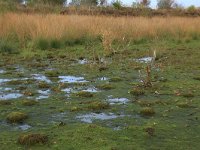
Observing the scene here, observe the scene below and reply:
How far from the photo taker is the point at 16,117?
654 centimetres

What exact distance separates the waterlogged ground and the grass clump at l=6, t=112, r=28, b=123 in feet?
0.16

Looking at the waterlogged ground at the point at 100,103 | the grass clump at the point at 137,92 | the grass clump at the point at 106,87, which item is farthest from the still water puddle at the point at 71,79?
the grass clump at the point at 137,92

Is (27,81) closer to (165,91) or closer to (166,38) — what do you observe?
(165,91)

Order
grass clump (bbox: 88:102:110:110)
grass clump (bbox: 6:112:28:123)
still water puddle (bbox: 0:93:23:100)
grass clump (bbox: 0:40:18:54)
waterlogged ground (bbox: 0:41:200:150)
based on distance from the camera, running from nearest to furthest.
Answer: waterlogged ground (bbox: 0:41:200:150)
grass clump (bbox: 6:112:28:123)
grass clump (bbox: 88:102:110:110)
still water puddle (bbox: 0:93:23:100)
grass clump (bbox: 0:40:18:54)

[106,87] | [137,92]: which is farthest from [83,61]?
[137,92]

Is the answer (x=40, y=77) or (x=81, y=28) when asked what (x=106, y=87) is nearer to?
(x=40, y=77)

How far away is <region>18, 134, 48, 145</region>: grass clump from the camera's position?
545cm

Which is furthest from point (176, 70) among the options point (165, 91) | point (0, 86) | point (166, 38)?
point (166, 38)

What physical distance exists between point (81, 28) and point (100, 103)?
11.5 m

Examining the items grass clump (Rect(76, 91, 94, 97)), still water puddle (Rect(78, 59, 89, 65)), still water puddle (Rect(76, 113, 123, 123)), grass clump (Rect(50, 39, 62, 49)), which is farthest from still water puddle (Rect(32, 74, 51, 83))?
grass clump (Rect(50, 39, 62, 49))

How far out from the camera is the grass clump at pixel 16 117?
6500 millimetres

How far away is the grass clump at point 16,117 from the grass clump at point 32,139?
3.19 feet

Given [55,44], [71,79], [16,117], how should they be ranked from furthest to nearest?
[55,44] < [71,79] < [16,117]

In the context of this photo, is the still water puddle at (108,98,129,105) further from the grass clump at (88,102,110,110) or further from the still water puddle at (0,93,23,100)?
the still water puddle at (0,93,23,100)
